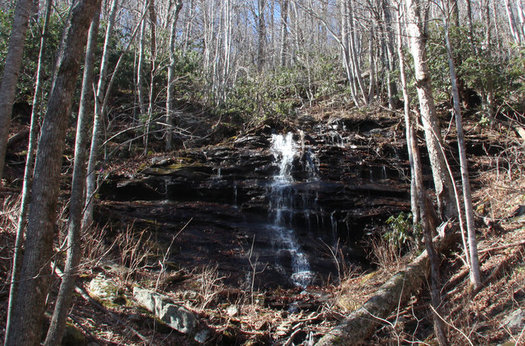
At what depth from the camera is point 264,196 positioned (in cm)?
1042

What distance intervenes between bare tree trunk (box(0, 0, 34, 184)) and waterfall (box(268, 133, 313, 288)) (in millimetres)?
5399

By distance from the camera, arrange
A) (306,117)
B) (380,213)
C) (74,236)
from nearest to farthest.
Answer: (74,236) < (380,213) < (306,117)

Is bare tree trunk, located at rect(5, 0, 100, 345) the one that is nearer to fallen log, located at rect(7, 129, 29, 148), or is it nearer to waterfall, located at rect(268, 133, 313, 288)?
waterfall, located at rect(268, 133, 313, 288)

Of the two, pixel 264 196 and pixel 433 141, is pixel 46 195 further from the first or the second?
pixel 264 196

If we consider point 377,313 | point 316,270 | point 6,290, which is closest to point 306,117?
point 316,270

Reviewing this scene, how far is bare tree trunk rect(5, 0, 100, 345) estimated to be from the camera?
266 cm

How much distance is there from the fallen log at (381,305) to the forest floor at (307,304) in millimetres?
142

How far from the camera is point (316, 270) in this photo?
7660mm

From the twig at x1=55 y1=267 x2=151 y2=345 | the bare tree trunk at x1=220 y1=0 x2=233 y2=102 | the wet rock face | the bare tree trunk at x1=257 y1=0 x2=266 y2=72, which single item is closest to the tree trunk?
the twig at x1=55 y1=267 x2=151 y2=345

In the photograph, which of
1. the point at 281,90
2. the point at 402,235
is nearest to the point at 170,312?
the point at 402,235

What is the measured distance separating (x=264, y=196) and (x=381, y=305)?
6112 mm

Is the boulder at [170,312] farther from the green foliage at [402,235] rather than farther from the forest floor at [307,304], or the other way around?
the green foliage at [402,235]

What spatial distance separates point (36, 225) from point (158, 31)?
Result: 14867mm

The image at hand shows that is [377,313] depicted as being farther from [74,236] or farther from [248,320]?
[74,236]
